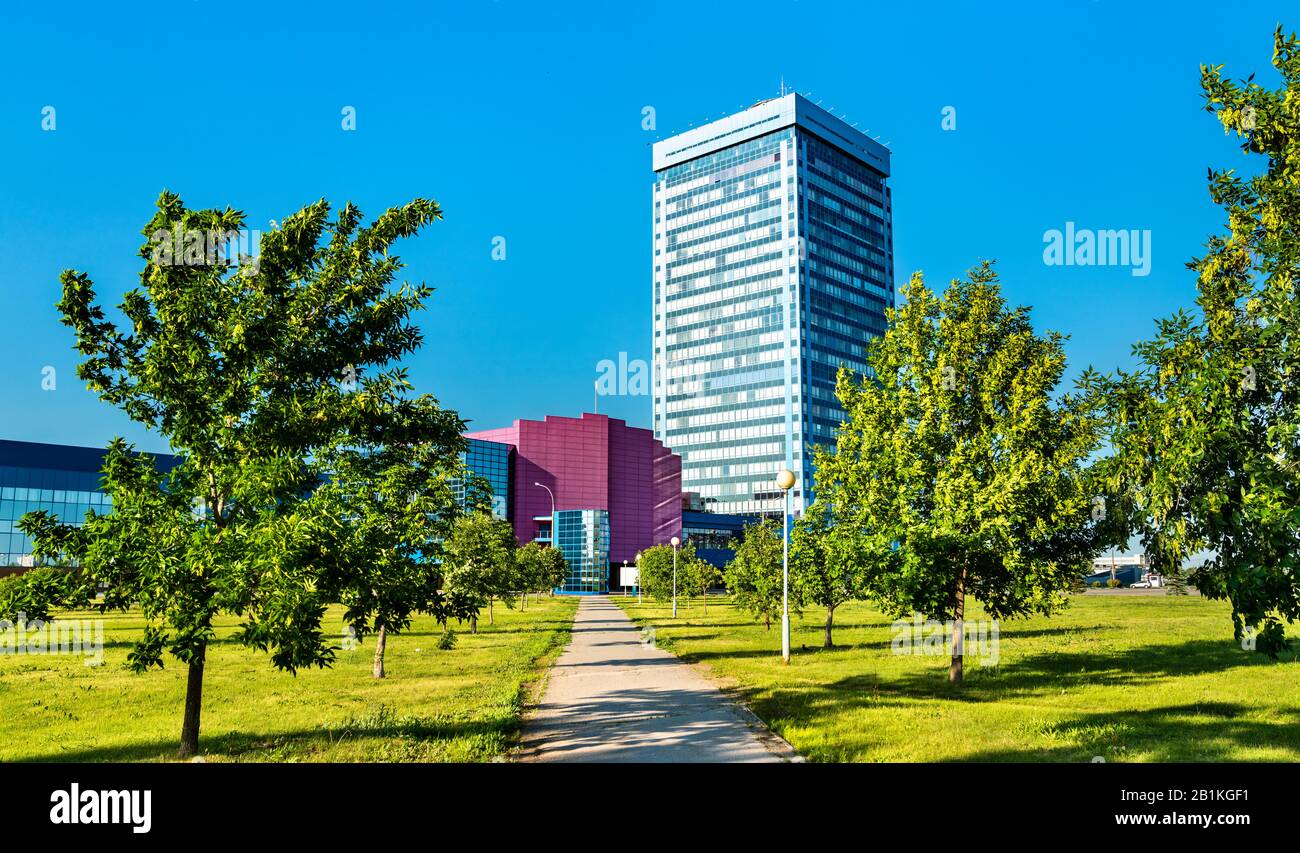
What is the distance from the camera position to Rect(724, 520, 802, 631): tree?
3325cm

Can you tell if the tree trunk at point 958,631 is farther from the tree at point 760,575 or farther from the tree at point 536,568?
the tree at point 536,568

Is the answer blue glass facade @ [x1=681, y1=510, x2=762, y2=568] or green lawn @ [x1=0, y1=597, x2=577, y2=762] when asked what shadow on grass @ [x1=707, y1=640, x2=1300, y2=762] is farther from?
blue glass facade @ [x1=681, y1=510, x2=762, y2=568]

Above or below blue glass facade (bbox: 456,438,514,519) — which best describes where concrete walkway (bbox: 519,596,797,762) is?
below

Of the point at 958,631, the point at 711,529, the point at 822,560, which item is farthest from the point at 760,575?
the point at 711,529

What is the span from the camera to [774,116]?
569 feet

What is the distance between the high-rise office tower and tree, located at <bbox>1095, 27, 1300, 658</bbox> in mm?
143519

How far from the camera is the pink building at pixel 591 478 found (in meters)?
147

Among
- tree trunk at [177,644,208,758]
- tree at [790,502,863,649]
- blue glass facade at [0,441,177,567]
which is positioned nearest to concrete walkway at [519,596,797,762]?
tree at [790,502,863,649]

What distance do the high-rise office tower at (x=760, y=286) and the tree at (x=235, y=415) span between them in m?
146

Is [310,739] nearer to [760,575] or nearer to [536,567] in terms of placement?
[760,575]

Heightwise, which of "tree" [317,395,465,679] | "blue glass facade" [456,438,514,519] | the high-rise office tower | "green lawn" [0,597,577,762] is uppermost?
the high-rise office tower

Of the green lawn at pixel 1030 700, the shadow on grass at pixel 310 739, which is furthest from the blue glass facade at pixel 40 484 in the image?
the green lawn at pixel 1030 700

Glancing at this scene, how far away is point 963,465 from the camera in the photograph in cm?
1811
